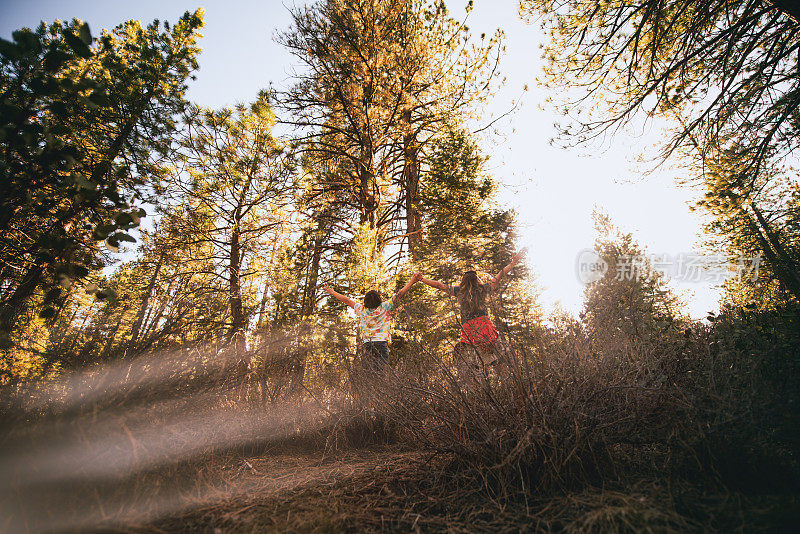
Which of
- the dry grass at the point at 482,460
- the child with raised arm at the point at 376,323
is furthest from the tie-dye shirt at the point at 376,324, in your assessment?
the dry grass at the point at 482,460

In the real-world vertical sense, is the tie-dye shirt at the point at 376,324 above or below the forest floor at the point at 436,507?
above

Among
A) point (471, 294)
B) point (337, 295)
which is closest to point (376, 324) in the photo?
point (337, 295)

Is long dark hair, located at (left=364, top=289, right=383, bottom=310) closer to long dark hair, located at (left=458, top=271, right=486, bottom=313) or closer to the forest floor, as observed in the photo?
long dark hair, located at (left=458, top=271, right=486, bottom=313)

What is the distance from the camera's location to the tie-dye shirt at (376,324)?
5.40 metres

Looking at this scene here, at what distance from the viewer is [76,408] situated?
142 centimetres

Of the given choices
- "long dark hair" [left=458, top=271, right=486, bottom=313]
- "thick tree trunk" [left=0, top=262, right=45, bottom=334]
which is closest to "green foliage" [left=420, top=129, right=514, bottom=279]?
"long dark hair" [left=458, top=271, right=486, bottom=313]

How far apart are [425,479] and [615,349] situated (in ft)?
5.53

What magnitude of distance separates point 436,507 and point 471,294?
133 inches

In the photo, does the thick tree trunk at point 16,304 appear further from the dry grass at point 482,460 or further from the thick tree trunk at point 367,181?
the thick tree trunk at point 367,181

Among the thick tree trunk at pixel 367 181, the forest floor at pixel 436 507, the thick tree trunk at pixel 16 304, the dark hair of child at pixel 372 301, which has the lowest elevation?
the forest floor at pixel 436 507

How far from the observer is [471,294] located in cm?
463

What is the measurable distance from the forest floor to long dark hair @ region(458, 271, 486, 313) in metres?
2.79

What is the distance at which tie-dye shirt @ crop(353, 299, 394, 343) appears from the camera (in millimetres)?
5398

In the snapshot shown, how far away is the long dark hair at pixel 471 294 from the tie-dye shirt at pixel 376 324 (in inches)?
60.5
